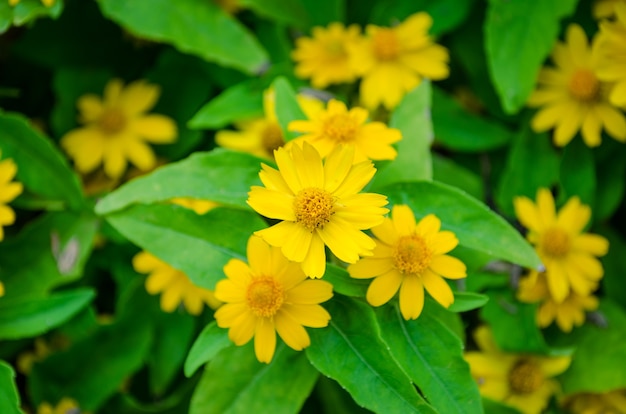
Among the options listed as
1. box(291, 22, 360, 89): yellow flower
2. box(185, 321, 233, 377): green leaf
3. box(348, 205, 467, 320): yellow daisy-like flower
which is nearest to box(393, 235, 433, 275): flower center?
box(348, 205, 467, 320): yellow daisy-like flower

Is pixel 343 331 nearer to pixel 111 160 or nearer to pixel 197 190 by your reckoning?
pixel 197 190

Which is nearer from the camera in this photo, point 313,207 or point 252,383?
point 313,207

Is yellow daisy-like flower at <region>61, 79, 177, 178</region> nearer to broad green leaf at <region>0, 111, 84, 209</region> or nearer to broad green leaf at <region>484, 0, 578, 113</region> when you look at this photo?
broad green leaf at <region>0, 111, 84, 209</region>

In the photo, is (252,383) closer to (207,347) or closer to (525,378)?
(207,347)

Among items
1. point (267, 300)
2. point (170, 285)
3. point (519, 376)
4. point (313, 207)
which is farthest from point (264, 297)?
point (519, 376)

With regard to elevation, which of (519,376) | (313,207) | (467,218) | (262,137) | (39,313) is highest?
(313,207)

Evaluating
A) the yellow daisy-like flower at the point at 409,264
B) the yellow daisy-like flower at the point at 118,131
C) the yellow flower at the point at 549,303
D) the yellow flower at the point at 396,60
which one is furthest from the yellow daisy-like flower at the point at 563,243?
the yellow daisy-like flower at the point at 118,131
